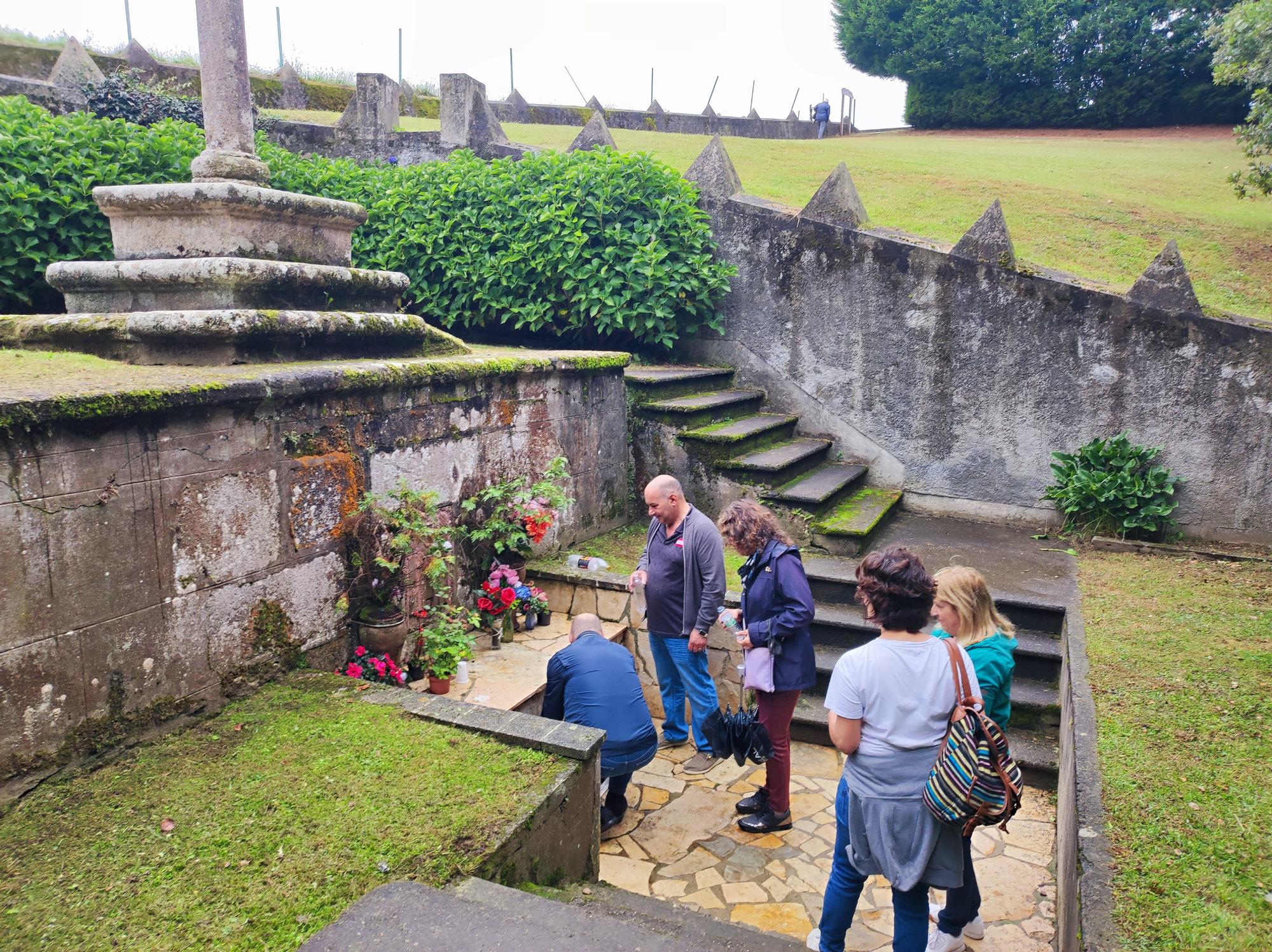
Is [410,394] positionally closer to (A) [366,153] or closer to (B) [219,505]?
(B) [219,505]

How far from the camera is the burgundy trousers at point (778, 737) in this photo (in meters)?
4.51

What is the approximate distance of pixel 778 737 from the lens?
4551mm

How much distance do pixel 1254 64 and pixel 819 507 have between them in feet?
22.6

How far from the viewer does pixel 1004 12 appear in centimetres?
1933

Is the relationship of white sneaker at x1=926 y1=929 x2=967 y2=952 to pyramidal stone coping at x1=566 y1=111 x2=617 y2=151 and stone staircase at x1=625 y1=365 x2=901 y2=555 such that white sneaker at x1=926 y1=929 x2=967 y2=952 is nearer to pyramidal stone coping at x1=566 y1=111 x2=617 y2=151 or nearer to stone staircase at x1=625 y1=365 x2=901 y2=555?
stone staircase at x1=625 y1=365 x2=901 y2=555

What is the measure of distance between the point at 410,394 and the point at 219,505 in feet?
5.18

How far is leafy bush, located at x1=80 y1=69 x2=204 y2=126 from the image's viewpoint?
33.7 ft

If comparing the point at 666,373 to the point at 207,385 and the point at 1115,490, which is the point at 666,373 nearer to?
the point at 1115,490

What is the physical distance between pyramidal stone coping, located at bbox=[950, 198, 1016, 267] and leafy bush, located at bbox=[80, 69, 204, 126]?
9150mm

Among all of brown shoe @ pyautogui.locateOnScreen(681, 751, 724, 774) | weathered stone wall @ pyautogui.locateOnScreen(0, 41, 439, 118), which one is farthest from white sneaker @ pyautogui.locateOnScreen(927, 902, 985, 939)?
weathered stone wall @ pyautogui.locateOnScreen(0, 41, 439, 118)

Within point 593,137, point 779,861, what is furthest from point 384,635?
point 593,137

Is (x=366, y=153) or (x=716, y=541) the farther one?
(x=366, y=153)

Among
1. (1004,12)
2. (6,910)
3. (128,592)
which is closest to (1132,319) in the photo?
(128,592)

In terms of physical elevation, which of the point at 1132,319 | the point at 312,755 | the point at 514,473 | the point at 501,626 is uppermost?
the point at 1132,319
